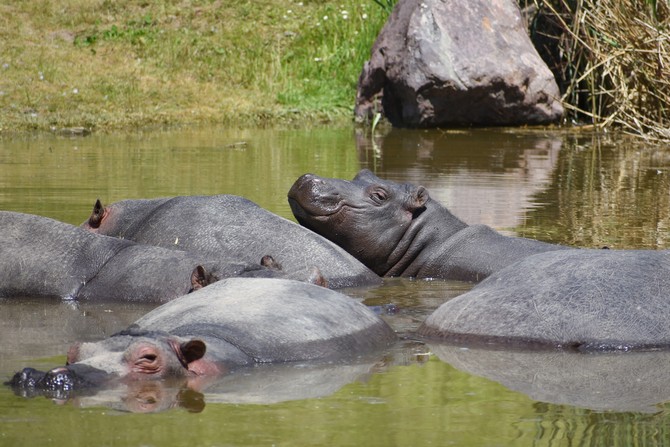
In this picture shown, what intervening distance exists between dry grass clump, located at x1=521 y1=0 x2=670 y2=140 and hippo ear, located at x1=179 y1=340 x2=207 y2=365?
8928 millimetres

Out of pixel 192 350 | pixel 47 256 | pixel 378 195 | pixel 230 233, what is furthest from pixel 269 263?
pixel 192 350

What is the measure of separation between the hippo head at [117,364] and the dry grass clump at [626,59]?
29.4 feet

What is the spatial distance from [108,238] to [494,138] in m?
9.95

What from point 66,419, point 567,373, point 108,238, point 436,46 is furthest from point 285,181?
point 66,419

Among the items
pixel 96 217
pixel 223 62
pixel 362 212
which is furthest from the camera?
pixel 223 62

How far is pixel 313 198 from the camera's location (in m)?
8.36

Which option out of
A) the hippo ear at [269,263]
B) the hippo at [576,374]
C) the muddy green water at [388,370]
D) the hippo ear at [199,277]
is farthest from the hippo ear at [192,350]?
the hippo ear at [269,263]

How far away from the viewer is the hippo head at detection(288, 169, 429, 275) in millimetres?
8406

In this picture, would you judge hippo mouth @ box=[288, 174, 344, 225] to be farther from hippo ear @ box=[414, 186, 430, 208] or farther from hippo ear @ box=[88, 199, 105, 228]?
hippo ear @ box=[88, 199, 105, 228]

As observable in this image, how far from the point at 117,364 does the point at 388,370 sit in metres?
1.20

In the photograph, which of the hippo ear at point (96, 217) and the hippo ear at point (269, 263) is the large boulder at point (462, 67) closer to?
the hippo ear at point (96, 217)

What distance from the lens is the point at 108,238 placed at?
7.63 m

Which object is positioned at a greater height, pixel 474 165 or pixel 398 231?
pixel 398 231

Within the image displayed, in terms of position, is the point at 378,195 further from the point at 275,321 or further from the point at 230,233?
the point at 275,321
